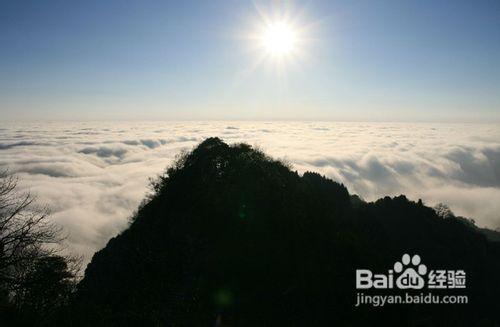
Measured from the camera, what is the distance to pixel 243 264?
19391mm

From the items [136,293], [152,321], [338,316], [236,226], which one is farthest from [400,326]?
[136,293]

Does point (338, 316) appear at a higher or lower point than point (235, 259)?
lower

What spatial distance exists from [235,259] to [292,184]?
1108cm

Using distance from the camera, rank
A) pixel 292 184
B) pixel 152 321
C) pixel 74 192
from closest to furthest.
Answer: pixel 152 321 < pixel 292 184 < pixel 74 192

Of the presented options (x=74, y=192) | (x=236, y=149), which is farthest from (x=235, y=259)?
(x=74, y=192)

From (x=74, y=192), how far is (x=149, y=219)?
134 m

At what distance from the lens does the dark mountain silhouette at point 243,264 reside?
1773 cm

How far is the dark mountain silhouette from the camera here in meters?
17.7

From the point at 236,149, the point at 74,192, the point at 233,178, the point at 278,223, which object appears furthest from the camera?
the point at 74,192

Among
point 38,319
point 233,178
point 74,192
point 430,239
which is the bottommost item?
point 74,192

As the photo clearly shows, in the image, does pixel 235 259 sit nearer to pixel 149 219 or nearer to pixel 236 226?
pixel 236 226

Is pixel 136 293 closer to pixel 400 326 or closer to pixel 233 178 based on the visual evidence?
pixel 233 178

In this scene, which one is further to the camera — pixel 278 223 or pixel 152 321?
pixel 278 223

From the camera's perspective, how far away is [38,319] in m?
14.6
